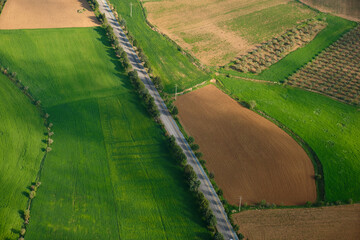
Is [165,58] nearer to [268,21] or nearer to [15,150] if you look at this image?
[268,21]

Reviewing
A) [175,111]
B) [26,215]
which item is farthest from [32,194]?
[175,111]

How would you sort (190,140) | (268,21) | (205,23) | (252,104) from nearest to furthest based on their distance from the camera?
1. (190,140)
2. (252,104)
3. (205,23)
4. (268,21)

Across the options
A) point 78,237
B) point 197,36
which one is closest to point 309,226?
point 78,237

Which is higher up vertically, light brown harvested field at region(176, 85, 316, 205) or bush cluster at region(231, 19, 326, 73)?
bush cluster at region(231, 19, 326, 73)

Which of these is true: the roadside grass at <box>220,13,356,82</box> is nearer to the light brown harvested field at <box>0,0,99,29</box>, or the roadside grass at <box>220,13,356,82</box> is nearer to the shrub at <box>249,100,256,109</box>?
the shrub at <box>249,100,256,109</box>

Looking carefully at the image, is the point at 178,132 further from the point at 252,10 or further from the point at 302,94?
the point at 252,10

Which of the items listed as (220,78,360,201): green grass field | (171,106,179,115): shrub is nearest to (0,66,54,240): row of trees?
(171,106,179,115): shrub
